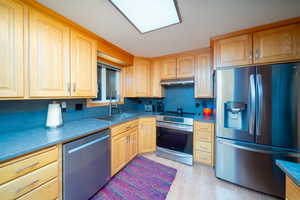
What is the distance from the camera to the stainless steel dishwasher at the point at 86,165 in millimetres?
1103

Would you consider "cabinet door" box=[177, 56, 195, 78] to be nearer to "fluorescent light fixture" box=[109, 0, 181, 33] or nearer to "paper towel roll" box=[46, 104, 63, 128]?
"fluorescent light fixture" box=[109, 0, 181, 33]

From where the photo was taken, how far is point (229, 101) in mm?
1593

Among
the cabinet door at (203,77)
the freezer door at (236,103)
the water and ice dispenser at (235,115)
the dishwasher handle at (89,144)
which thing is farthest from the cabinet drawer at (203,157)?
the dishwasher handle at (89,144)

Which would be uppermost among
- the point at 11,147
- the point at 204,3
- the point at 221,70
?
the point at 204,3

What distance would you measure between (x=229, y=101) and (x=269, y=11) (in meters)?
1.07

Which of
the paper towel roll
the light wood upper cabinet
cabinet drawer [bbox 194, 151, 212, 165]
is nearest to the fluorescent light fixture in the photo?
the light wood upper cabinet

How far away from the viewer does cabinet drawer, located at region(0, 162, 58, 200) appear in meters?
0.77

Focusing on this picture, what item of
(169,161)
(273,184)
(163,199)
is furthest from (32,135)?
(273,184)

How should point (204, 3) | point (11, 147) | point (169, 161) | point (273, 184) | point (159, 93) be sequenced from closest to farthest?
1. point (11, 147)
2. point (204, 3)
3. point (273, 184)
4. point (169, 161)
5. point (159, 93)

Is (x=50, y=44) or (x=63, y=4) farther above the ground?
(x=63, y=4)

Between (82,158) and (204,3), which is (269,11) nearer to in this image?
(204,3)

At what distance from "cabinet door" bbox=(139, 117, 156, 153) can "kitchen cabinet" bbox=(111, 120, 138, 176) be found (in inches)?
5.6

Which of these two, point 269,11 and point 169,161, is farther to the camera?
point 169,161

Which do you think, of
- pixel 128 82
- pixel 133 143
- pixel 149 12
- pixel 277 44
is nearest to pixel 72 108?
pixel 133 143
